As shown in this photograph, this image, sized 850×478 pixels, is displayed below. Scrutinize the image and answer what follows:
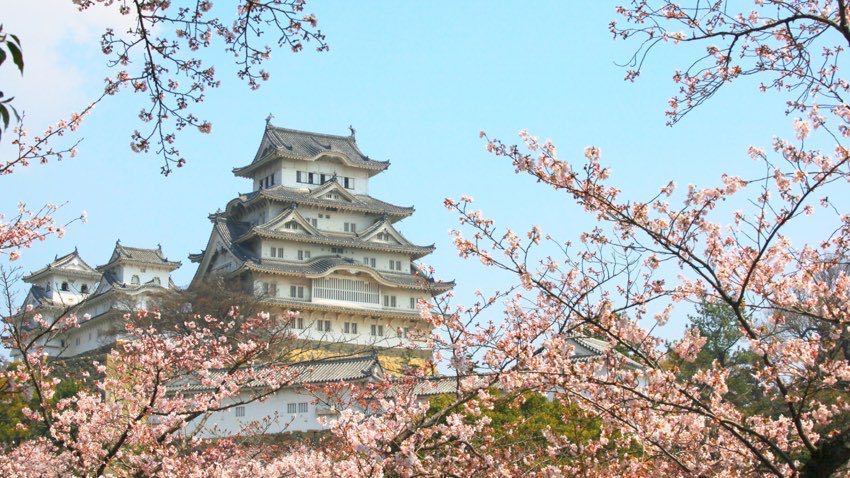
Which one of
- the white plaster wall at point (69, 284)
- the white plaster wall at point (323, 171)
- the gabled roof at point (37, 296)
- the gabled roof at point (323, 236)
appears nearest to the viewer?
the gabled roof at point (323, 236)

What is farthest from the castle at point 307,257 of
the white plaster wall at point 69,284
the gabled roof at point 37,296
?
the white plaster wall at point 69,284

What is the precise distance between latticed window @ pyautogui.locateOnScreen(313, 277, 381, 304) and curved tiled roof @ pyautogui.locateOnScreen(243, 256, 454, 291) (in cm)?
80

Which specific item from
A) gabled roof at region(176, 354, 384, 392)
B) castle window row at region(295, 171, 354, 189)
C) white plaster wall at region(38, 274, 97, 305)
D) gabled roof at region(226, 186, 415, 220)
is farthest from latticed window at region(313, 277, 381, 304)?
white plaster wall at region(38, 274, 97, 305)

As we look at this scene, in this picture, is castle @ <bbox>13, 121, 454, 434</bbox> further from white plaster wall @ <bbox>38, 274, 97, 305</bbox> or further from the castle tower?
white plaster wall @ <bbox>38, 274, 97, 305</bbox>

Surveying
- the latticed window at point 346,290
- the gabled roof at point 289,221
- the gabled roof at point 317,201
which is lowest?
the latticed window at point 346,290

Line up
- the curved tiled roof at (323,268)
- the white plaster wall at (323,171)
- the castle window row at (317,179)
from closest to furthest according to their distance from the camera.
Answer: the curved tiled roof at (323,268) → the white plaster wall at (323,171) → the castle window row at (317,179)

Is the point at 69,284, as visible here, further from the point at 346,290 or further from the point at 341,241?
Result: the point at 346,290

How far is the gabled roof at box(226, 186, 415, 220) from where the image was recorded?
176ft

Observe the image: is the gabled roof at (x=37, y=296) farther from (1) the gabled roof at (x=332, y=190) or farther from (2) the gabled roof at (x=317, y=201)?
(1) the gabled roof at (x=332, y=190)

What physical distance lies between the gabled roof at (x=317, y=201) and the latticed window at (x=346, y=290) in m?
4.26

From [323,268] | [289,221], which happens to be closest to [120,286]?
[289,221]

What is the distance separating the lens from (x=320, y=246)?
2128 inches

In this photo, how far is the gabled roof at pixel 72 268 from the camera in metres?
67.9

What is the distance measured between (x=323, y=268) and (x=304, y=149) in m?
8.11
